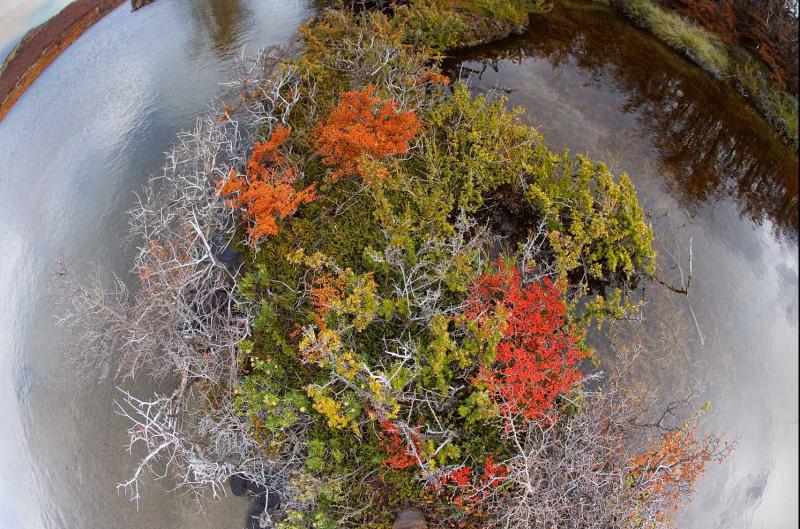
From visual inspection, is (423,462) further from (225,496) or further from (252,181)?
(252,181)

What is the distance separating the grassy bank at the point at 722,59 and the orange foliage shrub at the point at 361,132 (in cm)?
1041

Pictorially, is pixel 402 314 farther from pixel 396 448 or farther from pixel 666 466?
pixel 666 466

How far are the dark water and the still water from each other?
0.15ft

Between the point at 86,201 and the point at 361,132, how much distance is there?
861 centimetres

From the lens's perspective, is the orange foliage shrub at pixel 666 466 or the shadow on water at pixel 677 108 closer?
the orange foliage shrub at pixel 666 466

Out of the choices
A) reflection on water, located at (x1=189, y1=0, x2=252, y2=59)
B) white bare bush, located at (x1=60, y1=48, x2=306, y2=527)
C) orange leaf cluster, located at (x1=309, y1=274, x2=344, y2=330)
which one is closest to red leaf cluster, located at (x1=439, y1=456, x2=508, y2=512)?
white bare bush, located at (x1=60, y1=48, x2=306, y2=527)

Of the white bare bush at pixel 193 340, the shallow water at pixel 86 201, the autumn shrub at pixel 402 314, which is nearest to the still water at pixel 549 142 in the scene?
the shallow water at pixel 86 201

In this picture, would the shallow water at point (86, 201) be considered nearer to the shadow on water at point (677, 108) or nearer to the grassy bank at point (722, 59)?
the shadow on water at point (677, 108)

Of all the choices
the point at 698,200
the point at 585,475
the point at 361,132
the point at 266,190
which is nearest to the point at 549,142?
the point at 698,200

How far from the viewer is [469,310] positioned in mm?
8922

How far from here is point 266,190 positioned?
9.88 metres

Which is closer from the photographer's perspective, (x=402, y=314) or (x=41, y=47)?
(x=402, y=314)

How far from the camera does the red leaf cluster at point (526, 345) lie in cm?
812

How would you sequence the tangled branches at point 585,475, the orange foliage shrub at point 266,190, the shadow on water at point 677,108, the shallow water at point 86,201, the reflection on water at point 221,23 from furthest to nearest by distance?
the reflection on water at point 221,23 < the shadow on water at point 677,108 < the shallow water at point 86,201 < the orange foliage shrub at point 266,190 < the tangled branches at point 585,475
